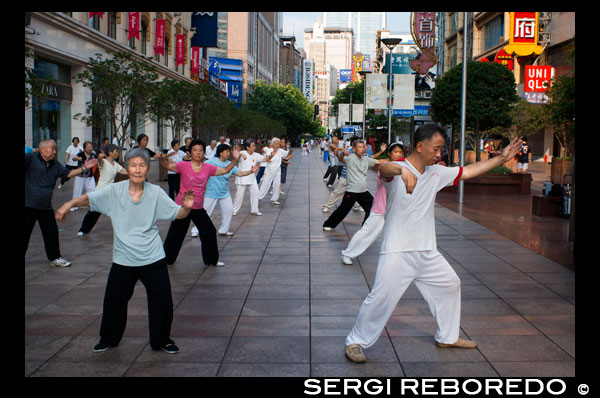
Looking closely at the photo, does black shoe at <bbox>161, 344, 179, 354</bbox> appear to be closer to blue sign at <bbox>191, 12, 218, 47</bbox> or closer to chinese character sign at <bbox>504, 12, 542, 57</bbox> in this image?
chinese character sign at <bbox>504, 12, 542, 57</bbox>

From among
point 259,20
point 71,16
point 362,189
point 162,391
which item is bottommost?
point 162,391

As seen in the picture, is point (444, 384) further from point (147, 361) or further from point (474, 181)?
point (474, 181)

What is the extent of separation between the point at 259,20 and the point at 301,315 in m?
119

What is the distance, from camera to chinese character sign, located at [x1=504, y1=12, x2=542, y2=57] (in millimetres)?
39156

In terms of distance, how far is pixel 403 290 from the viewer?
15.6 ft


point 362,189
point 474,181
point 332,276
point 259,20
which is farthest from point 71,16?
point 259,20

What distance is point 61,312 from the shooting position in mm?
6152

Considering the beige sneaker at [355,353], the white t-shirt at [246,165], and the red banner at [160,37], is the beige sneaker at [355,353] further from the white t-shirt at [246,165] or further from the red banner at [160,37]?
the red banner at [160,37]

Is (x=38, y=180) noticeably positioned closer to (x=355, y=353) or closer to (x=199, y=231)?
(x=199, y=231)

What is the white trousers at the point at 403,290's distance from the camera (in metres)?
4.68

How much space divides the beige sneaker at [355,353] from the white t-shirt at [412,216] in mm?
762

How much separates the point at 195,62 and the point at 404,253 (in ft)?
156

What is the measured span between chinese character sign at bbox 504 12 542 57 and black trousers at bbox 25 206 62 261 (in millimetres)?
36459

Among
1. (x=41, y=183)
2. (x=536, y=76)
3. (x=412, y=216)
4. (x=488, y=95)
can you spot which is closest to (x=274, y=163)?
(x=41, y=183)
